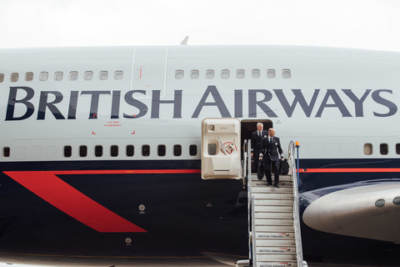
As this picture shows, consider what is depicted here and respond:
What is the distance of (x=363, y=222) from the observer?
36.7 feet

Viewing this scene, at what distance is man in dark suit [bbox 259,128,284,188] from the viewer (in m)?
11.3

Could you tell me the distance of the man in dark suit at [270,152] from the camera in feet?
36.9

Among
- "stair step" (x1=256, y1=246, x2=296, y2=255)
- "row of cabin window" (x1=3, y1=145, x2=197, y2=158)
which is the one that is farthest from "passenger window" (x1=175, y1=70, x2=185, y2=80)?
"stair step" (x1=256, y1=246, x2=296, y2=255)

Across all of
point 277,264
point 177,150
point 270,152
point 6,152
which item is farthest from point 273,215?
point 6,152

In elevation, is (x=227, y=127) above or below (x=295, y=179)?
above

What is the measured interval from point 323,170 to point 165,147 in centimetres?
346

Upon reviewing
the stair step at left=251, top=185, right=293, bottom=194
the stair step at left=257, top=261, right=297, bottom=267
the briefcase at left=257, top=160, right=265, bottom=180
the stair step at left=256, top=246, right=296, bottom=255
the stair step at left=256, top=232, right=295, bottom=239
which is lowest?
the stair step at left=257, top=261, right=297, bottom=267

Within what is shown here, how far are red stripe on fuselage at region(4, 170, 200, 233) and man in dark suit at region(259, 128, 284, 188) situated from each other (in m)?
3.18

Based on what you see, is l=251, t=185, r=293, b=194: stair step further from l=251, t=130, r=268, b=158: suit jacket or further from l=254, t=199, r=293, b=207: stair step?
l=251, t=130, r=268, b=158: suit jacket

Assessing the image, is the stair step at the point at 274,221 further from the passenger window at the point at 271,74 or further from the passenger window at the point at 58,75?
the passenger window at the point at 58,75

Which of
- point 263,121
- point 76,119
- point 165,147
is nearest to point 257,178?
point 263,121

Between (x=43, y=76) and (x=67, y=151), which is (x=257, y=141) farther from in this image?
(x=43, y=76)

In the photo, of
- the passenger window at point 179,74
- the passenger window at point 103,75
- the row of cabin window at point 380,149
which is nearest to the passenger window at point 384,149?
the row of cabin window at point 380,149

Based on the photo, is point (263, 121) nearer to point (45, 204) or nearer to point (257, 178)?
point (257, 178)
